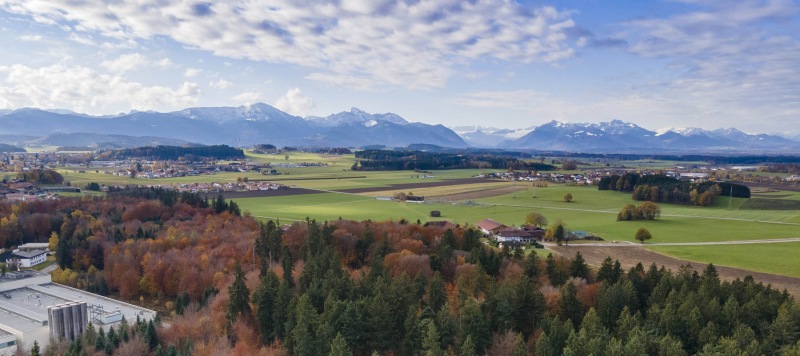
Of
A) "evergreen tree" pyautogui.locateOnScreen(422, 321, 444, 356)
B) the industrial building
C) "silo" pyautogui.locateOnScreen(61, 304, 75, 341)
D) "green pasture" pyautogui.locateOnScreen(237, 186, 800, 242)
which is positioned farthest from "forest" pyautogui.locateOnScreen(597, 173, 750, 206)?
"silo" pyautogui.locateOnScreen(61, 304, 75, 341)

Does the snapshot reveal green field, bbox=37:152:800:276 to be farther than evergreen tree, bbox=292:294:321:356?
Yes

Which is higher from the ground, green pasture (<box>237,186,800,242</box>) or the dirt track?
green pasture (<box>237,186,800,242</box>)

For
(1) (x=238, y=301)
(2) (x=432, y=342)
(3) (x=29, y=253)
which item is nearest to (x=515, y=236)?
(1) (x=238, y=301)

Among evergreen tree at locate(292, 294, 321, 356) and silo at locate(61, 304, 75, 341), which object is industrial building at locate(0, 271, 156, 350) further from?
evergreen tree at locate(292, 294, 321, 356)

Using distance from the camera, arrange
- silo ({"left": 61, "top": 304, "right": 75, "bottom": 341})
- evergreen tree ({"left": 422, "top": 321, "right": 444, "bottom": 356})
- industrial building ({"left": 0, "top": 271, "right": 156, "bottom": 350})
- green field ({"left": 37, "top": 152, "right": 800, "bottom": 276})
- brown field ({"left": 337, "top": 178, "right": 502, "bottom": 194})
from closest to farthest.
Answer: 1. evergreen tree ({"left": 422, "top": 321, "right": 444, "bottom": 356})
2. industrial building ({"left": 0, "top": 271, "right": 156, "bottom": 350})
3. silo ({"left": 61, "top": 304, "right": 75, "bottom": 341})
4. green field ({"left": 37, "top": 152, "right": 800, "bottom": 276})
5. brown field ({"left": 337, "top": 178, "right": 502, "bottom": 194})

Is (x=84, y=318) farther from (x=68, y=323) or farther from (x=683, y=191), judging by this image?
(x=683, y=191)

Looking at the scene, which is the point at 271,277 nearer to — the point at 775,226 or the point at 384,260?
the point at 384,260

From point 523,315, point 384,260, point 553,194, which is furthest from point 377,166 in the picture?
point 523,315
